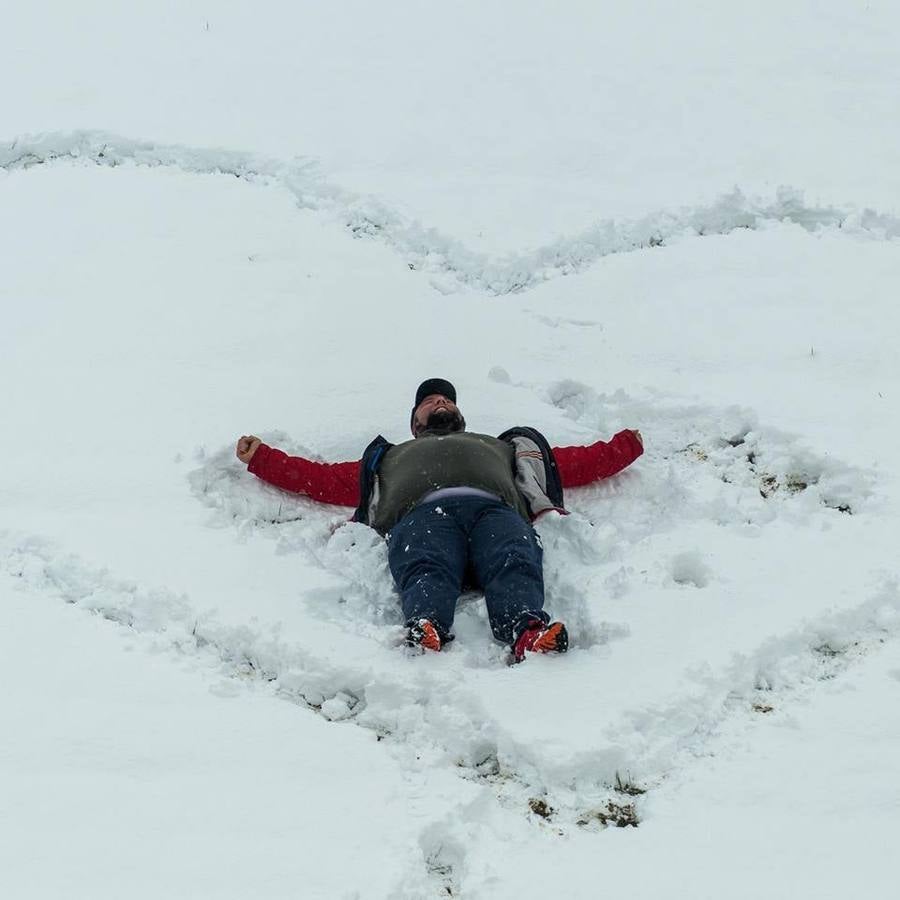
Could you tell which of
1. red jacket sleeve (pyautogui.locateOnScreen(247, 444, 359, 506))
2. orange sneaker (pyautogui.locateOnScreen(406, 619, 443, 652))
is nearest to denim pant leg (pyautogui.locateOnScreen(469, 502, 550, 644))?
orange sneaker (pyautogui.locateOnScreen(406, 619, 443, 652))

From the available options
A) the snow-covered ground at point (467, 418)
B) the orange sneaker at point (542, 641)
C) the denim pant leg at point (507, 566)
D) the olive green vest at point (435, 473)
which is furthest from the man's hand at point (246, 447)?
the orange sneaker at point (542, 641)

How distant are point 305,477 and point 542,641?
1.79 metres

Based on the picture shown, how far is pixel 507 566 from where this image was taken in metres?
4.85

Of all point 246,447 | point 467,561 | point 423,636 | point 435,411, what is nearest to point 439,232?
point 435,411

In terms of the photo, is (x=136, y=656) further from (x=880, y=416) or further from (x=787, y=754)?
(x=880, y=416)

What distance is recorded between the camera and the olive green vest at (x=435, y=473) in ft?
17.7

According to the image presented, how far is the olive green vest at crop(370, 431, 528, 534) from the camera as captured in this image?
5.38 meters

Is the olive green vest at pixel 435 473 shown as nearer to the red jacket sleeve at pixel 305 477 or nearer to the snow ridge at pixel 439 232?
the red jacket sleeve at pixel 305 477

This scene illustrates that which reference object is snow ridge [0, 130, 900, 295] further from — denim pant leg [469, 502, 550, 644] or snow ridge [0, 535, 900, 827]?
snow ridge [0, 535, 900, 827]

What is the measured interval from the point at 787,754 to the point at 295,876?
73.5 inches

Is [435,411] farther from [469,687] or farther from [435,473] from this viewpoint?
[469,687]

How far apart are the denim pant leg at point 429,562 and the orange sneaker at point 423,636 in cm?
7

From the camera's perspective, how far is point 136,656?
4434 millimetres

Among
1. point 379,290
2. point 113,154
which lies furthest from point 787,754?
point 113,154
